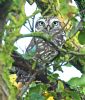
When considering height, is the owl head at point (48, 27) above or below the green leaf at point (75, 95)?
above

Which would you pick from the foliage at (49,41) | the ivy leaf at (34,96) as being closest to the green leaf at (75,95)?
the foliage at (49,41)

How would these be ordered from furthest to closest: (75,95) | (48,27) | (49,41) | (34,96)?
(48,27)
(75,95)
(34,96)
(49,41)

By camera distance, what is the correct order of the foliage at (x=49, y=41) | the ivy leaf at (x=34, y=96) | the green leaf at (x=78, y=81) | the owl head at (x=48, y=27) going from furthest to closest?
the owl head at (x=48, y=27), the ivy leaf at (x=34, y=96), the green leaf at (x=78, y=81), the foliage at (x=49, y=41)

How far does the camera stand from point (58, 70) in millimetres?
1474

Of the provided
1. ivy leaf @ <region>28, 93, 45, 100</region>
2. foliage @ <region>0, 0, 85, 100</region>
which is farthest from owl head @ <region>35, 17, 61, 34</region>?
ivy leaf @ <region>28, 93, 45, 100</region>

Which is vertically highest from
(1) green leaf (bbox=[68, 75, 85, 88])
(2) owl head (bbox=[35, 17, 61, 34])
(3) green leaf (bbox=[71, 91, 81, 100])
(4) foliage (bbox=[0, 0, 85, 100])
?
(2) owl head (bbox=[35, 17, 61, 34])

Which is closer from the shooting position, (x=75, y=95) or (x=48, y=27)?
(x=75, y=95)

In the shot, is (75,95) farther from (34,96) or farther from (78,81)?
(78,81)

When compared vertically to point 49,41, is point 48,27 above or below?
above

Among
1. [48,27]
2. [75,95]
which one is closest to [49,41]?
[75,95]

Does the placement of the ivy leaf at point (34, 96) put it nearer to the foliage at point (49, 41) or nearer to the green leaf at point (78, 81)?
the foliage at point (49, 41)

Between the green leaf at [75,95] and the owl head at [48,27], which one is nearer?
the green leaf at [75,95]

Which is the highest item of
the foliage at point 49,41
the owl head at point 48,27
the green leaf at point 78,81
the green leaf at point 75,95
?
the owl head at point 48,27

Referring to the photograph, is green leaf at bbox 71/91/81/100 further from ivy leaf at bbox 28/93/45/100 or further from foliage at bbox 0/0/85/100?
ivy leaf at bbox 28/93/45/100
